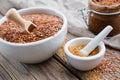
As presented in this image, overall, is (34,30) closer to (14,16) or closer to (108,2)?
(14,16)

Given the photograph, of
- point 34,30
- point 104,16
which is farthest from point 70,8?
point 34,30

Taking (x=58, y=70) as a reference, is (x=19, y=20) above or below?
above

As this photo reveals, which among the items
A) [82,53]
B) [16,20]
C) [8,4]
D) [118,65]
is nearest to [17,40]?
[16,20]

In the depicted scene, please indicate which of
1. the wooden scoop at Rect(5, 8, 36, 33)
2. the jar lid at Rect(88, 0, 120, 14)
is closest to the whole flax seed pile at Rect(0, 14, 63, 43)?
the wooden scoop at Rect(5, 8, 36, 33)

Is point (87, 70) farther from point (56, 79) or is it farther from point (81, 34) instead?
point (81, 34)

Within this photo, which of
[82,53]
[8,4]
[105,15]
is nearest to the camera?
[82,53]

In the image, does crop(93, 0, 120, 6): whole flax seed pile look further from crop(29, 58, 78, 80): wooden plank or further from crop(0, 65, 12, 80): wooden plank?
crop(0, 65, 12, 80): wooden plank

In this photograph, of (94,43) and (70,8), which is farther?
(70,8)
